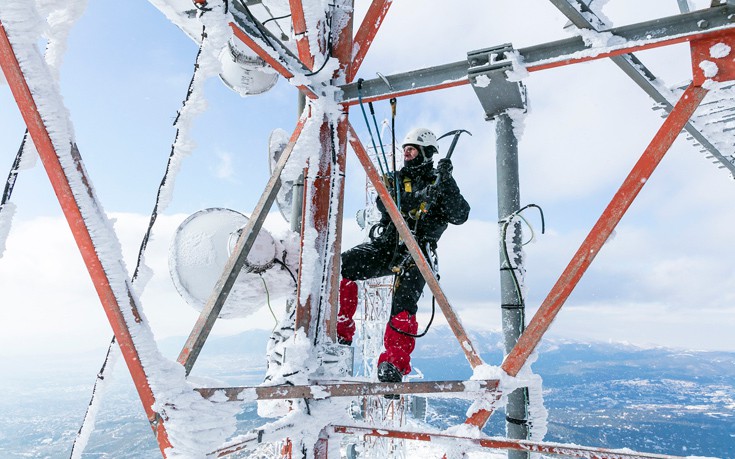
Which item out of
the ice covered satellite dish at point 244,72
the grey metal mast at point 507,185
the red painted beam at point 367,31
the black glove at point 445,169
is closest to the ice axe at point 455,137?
the black glove at point 445,169

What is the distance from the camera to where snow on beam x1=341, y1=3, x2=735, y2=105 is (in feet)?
9.87

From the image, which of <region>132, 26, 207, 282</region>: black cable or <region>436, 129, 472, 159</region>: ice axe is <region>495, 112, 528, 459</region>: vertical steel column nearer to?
<region>436, 129, 472, 159</region>: ice axe

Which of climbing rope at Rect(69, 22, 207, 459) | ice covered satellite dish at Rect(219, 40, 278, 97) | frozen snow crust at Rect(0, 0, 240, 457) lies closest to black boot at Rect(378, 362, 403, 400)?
frozen snow crust at Rect(0, 0, 240, 457)

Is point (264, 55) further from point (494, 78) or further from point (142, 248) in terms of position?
point (494, 78)

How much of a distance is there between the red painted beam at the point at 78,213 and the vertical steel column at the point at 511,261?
117 inches

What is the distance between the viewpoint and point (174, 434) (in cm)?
226

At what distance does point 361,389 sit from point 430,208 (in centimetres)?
215

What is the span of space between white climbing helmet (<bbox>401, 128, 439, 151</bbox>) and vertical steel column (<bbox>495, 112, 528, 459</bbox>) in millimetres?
931

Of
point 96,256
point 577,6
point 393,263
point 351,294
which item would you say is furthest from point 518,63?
point 96,256

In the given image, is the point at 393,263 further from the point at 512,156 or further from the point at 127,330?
the point at 127,330

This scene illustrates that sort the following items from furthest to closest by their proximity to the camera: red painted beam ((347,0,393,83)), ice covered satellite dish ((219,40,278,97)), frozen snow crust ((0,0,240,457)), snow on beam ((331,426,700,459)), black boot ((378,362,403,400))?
ice covered satellite dish ((219,40,278,97))
red painted beam ((347,0,393,83))
black boot ((378,362,403,400))
snow on beam ((331,426,700,459))
frozen snow crust ((0,0,240,457))

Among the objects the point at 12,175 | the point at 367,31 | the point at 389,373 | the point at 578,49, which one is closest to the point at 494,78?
the point at 578,49

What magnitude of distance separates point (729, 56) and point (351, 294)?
12.4 ft

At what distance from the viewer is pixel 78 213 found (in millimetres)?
2029
